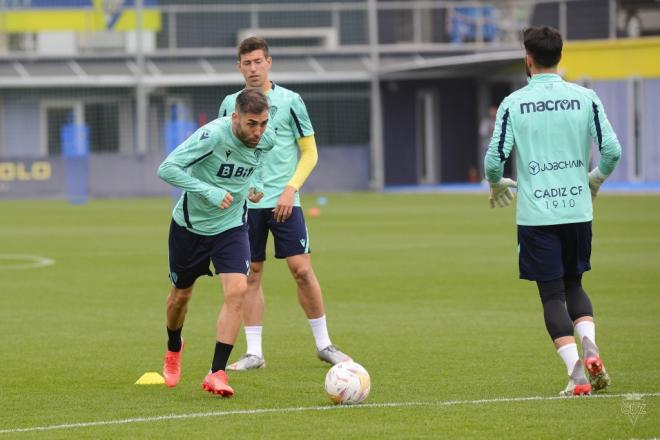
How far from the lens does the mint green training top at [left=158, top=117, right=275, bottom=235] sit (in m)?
8.56

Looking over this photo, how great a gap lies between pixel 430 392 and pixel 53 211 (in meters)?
25.0

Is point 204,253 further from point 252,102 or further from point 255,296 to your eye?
point 255,296

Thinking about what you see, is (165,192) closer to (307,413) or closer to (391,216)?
(391,216)

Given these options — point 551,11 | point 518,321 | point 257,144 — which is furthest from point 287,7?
point 257,144

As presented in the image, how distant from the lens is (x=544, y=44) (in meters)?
8.21

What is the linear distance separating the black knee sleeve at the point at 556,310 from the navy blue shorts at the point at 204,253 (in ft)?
6.23

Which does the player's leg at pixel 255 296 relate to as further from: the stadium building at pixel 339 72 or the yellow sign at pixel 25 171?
the stadium building at pixel 339 72

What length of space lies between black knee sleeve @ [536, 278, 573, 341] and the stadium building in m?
33.0

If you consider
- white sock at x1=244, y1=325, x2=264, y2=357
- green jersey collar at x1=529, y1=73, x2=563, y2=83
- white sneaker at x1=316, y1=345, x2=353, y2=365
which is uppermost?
green jersey collar at x1=529, y1=73, x2=563, y2=83

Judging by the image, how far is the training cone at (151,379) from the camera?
9.18 metres

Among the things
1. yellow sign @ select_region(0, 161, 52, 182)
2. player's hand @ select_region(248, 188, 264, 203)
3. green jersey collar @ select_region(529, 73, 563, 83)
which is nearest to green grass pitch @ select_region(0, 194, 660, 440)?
player's hand @ select_region(248, 188, 264, 203)

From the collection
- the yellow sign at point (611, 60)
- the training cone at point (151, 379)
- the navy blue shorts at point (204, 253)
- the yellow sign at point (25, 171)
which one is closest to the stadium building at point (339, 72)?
the yellow sign at point (611, 60)

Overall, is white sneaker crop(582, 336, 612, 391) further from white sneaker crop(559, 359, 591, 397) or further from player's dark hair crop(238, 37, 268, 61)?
player's dark hair crop(238, 37, 268, 61)

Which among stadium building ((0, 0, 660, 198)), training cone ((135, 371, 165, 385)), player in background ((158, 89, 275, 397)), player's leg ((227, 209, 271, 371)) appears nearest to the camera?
player in background ((158, 89, 275, 397))
